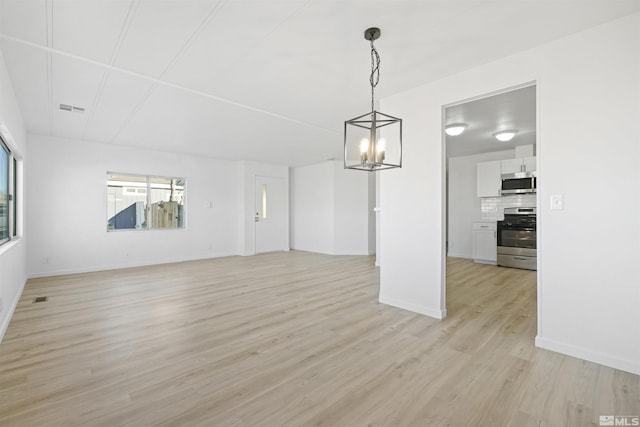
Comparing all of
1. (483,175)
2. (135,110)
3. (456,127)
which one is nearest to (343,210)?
(483,175)

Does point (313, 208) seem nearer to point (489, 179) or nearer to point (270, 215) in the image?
point (270, 215)

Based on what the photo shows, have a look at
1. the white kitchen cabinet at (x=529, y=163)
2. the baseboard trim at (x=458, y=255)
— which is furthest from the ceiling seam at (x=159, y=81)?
the baseboard trim at (x=458, y=255)

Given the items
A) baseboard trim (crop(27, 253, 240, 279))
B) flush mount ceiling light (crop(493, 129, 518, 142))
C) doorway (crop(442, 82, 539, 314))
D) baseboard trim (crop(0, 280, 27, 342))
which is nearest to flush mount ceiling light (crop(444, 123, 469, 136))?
doorway (crop(442, 82, 539, 314))

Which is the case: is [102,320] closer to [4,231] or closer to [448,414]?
[4,231]

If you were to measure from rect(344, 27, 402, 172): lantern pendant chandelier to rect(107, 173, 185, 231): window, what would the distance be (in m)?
4.36

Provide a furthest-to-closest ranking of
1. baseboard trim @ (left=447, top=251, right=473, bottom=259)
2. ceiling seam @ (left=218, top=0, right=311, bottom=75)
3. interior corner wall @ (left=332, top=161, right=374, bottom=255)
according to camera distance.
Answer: interior corner wall @ (left=332, top=161, right=374, bottom=255) → baseboard trim @ (left=447, top=251, right=473, bottom=259) → ceiling seam @ (left=218, top=0, right=311, bottom=75)

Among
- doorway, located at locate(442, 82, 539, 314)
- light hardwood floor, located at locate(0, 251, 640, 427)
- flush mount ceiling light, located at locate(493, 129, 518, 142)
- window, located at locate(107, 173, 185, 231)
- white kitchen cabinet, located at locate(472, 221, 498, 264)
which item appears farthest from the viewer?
white kitchen cabinet, located at locate(472, 221, 498, 264)

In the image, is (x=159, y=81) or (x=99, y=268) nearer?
(x=159, y=81)

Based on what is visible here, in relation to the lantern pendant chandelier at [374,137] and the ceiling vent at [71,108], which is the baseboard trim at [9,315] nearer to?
the ceiling vent at [71,108]

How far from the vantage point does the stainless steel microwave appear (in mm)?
6086

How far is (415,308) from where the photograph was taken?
3.46 metres

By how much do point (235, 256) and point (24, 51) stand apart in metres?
5.91

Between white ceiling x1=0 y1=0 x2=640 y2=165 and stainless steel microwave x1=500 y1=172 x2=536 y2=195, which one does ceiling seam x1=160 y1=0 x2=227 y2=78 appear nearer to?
white ceiling x1=0 y1=0 x2=640 y2=165

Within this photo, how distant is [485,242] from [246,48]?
21.1 feet
